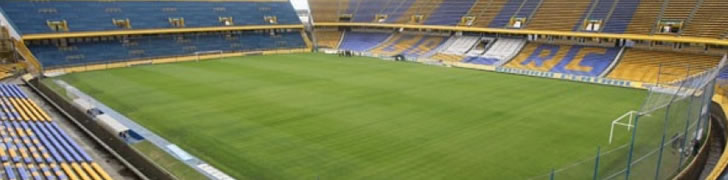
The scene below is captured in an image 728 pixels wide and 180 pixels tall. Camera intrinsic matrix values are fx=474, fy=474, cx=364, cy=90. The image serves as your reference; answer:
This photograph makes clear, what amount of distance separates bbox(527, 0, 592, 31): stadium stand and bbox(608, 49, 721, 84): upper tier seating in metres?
4.73

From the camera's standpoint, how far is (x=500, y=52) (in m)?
34.6

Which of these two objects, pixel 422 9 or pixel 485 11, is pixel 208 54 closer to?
pixel 422 9

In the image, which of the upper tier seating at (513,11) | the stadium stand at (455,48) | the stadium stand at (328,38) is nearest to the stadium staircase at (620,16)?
the upper tier seating at (513,11)

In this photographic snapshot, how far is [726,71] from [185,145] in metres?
25.0

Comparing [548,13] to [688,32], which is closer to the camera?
[688,32]

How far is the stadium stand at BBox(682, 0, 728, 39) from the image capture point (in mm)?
25906

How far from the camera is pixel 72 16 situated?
3472 cm

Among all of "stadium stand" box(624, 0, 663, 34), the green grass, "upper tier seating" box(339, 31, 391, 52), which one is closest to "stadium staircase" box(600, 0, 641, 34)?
"stadium stand" box(624, 0, 663, 34)

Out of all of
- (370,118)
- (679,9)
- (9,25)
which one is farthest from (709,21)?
(9,25)

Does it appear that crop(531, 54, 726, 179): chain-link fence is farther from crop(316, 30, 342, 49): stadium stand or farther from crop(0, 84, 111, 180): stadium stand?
crop(316, 30, 342, 49): stadium stand

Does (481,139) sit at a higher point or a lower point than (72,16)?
lower

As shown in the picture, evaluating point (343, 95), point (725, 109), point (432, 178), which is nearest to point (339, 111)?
point (343, 95)

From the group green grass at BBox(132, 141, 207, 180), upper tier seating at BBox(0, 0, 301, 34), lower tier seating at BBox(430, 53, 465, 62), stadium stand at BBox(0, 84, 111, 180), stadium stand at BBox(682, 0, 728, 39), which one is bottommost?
green grass at BBox(132, 141, 207, 180)

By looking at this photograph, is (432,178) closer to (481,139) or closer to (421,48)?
(481,139)
